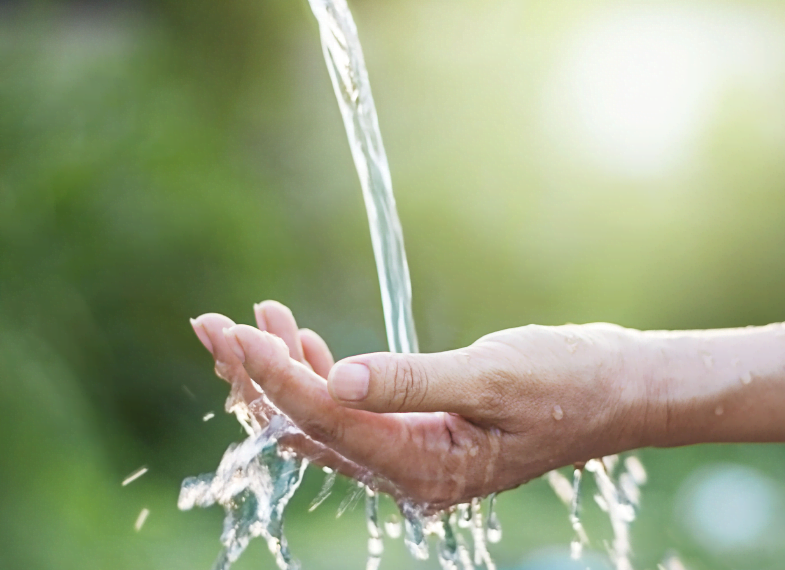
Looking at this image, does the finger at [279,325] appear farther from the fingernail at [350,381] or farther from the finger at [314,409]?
the fingernail at [350,381]

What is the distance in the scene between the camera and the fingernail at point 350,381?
0.90 metres

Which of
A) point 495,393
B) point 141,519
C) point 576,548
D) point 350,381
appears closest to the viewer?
point 350,381

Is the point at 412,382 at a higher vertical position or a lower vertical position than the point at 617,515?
higher

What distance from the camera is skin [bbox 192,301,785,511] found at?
95 cm

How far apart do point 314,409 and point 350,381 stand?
101mm

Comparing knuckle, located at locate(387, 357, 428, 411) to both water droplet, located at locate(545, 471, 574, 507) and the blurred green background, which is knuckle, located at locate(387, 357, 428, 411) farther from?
water droplet, located at locate(545, 471, 574, 507)

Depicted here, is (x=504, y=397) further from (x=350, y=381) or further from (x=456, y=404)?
(x=350, y=381)

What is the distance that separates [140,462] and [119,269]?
95 centimetres

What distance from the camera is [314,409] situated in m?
0.98

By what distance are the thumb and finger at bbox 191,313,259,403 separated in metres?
0.24

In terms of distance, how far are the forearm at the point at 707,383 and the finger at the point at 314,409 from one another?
0.41m

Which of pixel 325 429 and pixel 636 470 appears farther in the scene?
pixel 636 470

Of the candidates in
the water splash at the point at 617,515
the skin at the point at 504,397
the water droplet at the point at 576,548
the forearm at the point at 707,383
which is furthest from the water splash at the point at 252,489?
the water splash at the point at 617,515

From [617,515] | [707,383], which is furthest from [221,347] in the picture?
[617,515]
